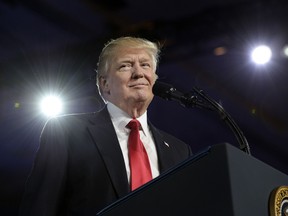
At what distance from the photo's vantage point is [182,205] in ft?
2.69

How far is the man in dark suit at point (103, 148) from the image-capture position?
1.33 m

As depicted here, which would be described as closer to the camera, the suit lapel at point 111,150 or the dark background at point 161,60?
the suit lapel at point 111,150

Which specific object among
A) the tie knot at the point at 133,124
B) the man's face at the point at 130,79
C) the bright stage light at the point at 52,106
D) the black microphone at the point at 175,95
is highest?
the bright stage light at the point at 52,106

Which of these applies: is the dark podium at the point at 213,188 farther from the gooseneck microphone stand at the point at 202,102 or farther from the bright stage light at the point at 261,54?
the bright stage light at the point at 261,54

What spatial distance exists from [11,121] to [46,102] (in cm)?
46

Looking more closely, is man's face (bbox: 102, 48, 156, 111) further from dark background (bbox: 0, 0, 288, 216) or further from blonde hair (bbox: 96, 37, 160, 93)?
dark background (bbox: 0, 0, 288, 216)

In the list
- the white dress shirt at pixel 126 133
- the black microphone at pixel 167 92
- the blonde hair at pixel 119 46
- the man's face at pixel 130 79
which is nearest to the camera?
the black microphone at pixel 167 92

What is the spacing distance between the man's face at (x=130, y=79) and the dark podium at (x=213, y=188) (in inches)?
30.4

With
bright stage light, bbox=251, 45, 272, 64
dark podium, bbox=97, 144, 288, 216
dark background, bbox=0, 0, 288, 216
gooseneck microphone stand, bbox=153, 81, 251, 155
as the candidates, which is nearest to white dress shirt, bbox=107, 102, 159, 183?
gooseneck microphone stand, bbox=153, 81, 251, 155

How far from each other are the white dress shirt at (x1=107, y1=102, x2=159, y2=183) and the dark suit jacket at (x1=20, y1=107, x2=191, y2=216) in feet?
0.10

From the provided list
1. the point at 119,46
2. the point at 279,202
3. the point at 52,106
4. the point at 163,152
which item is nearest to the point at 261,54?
the point at 52,106

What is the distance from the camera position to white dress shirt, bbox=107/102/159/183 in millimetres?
1486

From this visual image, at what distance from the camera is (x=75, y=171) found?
1378mm

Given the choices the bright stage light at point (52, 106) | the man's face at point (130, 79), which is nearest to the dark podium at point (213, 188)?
the man's face at point (130, 79)
